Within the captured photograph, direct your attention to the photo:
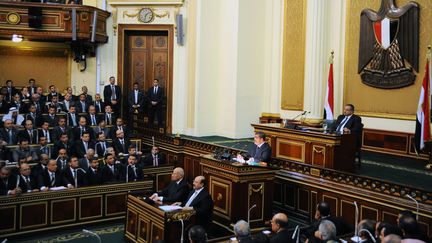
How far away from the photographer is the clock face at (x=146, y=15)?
14.2 metres

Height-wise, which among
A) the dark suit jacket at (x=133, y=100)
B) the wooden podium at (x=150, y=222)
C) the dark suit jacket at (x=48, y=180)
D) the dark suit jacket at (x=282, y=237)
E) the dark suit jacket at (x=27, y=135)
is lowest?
the wooden podium at (x=150, y=222)

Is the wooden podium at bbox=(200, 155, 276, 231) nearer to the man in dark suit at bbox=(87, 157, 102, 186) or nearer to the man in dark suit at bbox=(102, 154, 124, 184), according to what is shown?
the man in dark suit at bbox=(102, 154, 124, 184)

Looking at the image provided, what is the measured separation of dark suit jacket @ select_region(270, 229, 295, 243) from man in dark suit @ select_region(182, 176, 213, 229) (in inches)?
68.7

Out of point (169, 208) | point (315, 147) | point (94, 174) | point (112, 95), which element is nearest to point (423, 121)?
point (315, 147)

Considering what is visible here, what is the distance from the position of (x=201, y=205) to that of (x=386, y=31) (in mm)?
6417

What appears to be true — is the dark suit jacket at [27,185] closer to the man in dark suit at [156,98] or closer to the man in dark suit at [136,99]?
the man in dark suit at [136,99]

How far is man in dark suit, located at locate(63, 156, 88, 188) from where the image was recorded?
8719 mm

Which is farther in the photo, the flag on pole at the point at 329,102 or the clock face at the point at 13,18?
the clock face at the point at 13,18

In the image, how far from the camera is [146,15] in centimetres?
1426

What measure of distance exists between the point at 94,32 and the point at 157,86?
2.37 meters

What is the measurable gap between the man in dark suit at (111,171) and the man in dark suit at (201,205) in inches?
104

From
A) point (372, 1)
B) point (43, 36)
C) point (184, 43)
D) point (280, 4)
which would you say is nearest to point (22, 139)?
point (43, 36)

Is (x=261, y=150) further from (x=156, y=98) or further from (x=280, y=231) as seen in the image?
(x=156, y=98)

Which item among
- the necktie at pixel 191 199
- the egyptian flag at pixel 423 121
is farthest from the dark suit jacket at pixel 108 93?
the egyptian flag at pixel 423 121
